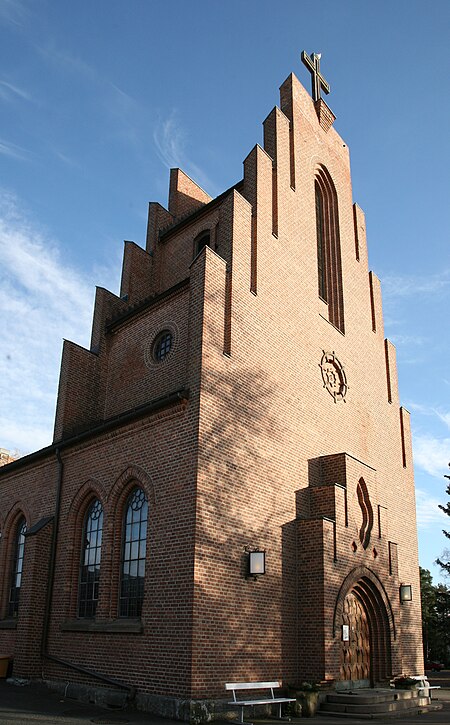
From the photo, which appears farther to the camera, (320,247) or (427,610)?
(427,610)

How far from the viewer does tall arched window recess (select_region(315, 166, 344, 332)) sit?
20500 millimetres

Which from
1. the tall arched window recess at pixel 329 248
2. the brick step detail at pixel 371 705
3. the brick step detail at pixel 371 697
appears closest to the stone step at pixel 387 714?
the brick step detail at pixel 371 705

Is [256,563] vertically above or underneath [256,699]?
above

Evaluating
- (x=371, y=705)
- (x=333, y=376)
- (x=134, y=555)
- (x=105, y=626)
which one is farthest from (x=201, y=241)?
(x=371, y=705)

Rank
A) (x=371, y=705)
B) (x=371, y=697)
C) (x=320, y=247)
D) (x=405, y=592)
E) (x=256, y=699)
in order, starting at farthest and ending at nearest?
(x=320, y=247) < (x=405, y=592) < (x=371, y=697) < (x=371, y=705) < (x=256, y=699)

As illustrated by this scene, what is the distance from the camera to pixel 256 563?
13.2 meters

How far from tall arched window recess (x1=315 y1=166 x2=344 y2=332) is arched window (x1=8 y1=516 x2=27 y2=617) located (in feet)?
37.8

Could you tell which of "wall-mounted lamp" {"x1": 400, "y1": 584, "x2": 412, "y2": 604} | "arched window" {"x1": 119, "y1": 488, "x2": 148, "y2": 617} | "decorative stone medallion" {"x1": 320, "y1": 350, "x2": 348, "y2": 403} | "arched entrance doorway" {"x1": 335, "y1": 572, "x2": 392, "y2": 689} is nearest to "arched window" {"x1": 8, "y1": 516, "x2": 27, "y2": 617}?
"arched window" {"x1": 119, "y1": 488, "x2": 148, "y2": 617}

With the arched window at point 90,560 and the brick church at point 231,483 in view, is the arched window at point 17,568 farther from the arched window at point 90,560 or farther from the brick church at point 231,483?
the arched window at point 90,560

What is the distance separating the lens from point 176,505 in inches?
506

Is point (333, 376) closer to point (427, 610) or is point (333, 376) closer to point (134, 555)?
point (134, 555)

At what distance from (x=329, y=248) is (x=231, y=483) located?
1078 cm

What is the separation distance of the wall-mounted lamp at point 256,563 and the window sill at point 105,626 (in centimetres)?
249

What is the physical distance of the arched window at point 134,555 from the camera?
13.8 metres
